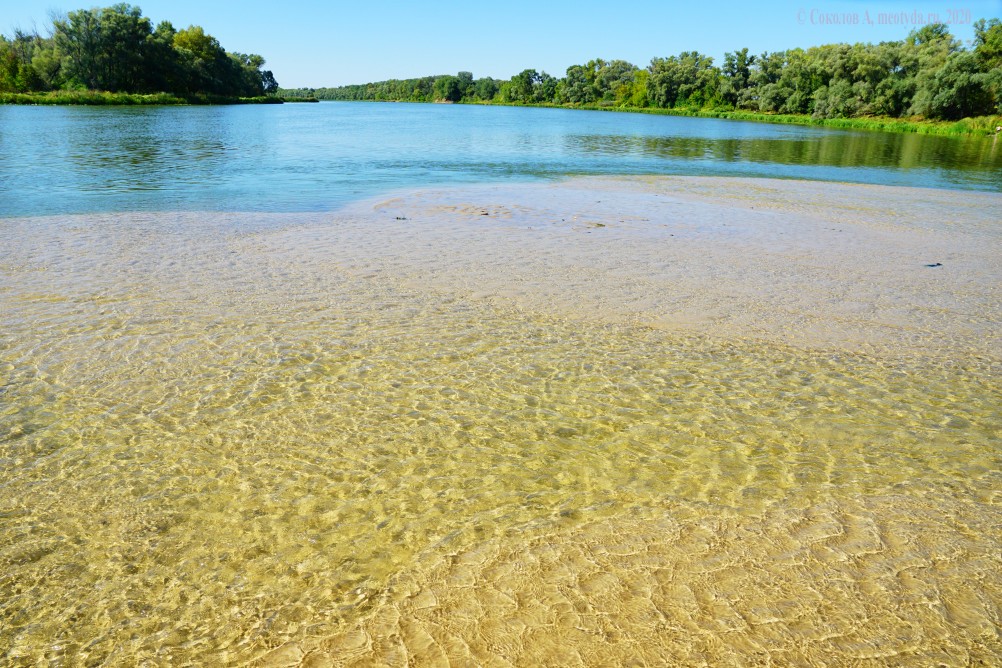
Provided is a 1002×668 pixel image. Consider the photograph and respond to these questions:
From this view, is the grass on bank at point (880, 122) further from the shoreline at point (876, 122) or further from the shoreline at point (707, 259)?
the shoreline at point (707, 259)

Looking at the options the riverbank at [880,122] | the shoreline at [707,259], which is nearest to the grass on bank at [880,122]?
the riverbank at [880,122]

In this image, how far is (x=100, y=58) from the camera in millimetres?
80438

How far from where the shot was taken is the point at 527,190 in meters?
16.9

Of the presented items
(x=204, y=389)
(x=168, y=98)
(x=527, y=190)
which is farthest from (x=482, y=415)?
(x=168, y=98)

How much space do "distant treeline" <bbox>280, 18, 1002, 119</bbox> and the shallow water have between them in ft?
233

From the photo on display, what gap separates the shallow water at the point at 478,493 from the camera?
270 cm

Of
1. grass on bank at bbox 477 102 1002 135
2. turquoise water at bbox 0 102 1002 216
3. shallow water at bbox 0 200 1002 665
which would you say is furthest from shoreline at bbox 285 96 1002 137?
shallow water at bbox 0 200 1002 665

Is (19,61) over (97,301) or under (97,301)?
over

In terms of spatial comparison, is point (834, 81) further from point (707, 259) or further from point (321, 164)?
point (707, 259)

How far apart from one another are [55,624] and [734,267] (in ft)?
27.5

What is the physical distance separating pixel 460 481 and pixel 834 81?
310 ft

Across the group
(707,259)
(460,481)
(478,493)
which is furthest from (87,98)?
(478,493)

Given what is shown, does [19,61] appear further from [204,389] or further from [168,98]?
[204,389]

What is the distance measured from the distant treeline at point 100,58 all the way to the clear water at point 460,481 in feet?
300
